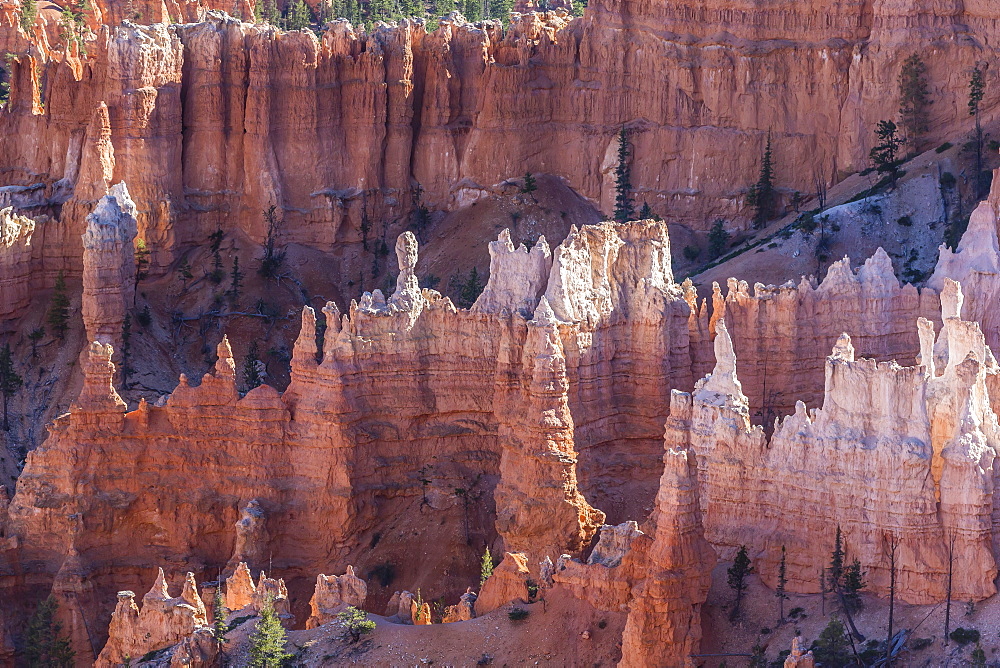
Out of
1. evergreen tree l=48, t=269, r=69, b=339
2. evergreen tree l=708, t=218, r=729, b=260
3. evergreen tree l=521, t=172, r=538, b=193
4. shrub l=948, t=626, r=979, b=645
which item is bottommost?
shrub l=948, t=626, r=979, b=645

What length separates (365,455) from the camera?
77.8 m

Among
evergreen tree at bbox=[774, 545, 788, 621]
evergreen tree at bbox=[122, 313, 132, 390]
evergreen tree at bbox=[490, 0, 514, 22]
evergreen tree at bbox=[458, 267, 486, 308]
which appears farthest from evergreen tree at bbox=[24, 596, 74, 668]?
evergreen tree at bbox=[490, 0, 514, 22]

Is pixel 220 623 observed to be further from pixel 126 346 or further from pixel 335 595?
pixel 126 346

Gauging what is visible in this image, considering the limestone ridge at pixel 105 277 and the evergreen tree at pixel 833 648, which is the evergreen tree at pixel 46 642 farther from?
the evergreen tree at pixel 833 648

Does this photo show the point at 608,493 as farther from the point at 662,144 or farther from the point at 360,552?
the point at 662,144

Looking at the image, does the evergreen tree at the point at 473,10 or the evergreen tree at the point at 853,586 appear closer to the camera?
the evergreen tree at the point at 853,586

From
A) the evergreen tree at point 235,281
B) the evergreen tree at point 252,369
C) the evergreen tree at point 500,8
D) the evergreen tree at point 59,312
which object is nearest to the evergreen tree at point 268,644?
the evergreen tree at point 252,369

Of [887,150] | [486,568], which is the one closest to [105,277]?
[486,568]

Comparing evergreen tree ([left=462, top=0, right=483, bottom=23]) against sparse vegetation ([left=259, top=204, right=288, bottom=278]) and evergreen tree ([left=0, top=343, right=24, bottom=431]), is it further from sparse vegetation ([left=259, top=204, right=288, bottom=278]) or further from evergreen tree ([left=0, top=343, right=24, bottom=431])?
evergreen tree ([left=0, top=343, right=24, bottom=431])

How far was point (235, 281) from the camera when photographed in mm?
101500

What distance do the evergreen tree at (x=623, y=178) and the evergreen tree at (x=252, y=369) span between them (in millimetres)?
15310

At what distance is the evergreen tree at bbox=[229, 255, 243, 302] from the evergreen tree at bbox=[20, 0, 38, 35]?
3411 centimetres

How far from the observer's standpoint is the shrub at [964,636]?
56.5 metres

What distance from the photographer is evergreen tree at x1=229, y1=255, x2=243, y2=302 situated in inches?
3976
